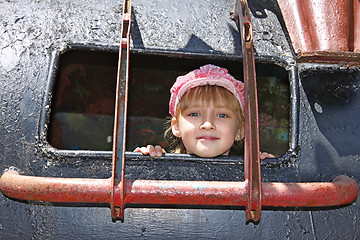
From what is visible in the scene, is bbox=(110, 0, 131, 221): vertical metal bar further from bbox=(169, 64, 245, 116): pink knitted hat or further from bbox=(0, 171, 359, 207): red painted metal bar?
bbox=(169, 64, 245, 116): pink knitted hat

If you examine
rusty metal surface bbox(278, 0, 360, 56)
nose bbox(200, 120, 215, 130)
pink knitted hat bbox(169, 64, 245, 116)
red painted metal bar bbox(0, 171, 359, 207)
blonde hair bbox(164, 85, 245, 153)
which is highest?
rusty metal surface bbox(278, 0, 360, 56)

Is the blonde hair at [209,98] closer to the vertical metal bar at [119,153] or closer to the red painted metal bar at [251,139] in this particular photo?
the red painted metal bar at [251,139]

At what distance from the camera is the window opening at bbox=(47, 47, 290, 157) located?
270 centimetres

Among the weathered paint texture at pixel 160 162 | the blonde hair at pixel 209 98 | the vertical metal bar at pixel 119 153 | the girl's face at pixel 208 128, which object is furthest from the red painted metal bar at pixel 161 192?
the blonde hair at pixel 209 98

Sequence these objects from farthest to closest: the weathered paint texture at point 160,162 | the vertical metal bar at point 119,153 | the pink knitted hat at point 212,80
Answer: the pink knitted hat at point 212,80
the weathered paint texture at point 160,162
the vertical metal bar at point 119,153

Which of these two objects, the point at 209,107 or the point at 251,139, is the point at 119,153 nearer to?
the point at 251,139

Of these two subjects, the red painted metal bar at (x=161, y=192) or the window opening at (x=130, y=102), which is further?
the window opening at (x=130, y=102)

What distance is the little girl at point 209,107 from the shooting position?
5.34 feet

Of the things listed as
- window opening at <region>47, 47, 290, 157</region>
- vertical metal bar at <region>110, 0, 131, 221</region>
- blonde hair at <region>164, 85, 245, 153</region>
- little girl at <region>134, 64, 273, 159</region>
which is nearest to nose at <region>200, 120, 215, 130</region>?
little girl at <region>134, 64, 273, 159</region>

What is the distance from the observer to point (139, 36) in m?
1.62

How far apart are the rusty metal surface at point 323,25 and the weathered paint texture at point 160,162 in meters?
0.06

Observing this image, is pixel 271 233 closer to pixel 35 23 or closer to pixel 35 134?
pixel 35 134

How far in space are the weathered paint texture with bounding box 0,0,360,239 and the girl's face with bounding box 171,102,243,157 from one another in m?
0.16

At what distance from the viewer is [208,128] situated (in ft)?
5.24
